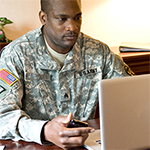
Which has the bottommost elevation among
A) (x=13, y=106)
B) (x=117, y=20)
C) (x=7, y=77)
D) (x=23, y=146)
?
(x=23, y=146)

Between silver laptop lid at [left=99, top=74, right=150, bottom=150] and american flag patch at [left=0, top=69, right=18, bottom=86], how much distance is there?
700mm

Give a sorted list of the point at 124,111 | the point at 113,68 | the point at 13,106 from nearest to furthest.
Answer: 1. the point at 124,111
2. the point at 13,106
3. the point at 113,68

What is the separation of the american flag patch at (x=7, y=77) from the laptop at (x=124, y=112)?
0.70 m

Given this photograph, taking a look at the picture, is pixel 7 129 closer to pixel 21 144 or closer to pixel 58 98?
pixel 21 144

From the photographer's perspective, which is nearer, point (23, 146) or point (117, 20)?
point (23, 146)

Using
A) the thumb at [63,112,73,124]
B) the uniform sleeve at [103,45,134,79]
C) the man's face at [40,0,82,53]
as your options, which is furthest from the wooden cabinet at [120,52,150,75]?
the thumb at [63,112,73,124]

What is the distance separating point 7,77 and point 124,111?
0.76 meters

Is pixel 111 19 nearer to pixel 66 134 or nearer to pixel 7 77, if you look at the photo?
pixel 7 77

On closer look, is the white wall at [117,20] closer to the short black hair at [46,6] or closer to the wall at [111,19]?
the wall at [111,19]

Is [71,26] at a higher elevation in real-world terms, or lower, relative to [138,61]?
higher

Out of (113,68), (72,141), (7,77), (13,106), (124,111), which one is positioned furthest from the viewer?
(113,68)

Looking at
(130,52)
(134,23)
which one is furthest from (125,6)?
(130,52)

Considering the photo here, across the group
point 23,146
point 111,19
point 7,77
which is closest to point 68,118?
point 23,146

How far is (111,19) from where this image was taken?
2859 mm
